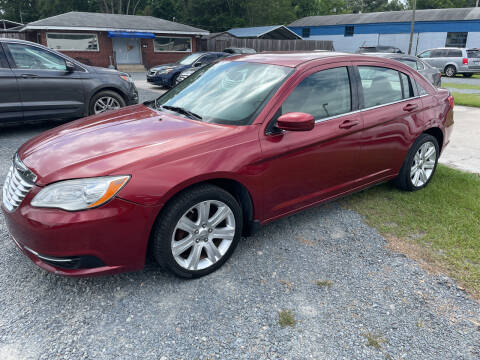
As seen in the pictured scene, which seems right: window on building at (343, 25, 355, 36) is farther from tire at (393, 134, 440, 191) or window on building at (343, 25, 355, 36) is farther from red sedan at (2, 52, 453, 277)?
red sedan at (2, 52, 453, 277)

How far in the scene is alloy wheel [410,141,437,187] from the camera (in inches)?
171

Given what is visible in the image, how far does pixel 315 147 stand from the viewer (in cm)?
322

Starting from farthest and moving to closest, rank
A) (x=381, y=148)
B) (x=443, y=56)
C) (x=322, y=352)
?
(x=443, y=56), (x=381, y=148), (x=322, y=352)

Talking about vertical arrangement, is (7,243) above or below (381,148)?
below

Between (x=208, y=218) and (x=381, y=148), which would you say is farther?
(x=381, y=148)

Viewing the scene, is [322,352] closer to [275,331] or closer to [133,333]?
[275,331]

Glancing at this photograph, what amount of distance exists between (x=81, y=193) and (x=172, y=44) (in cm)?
2968

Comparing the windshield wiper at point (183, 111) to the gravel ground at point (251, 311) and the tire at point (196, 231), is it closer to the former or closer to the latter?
the tire at point (196, 231)

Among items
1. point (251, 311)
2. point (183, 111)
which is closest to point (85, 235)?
point (251, 311)

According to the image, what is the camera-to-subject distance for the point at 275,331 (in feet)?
7.65

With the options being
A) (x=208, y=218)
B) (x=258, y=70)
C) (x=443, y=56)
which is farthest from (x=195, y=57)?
(x=443, y=56)

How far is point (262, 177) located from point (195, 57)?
44.7 ft

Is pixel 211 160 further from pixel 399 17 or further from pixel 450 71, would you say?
pixel 399 17

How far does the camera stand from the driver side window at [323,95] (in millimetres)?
3166
